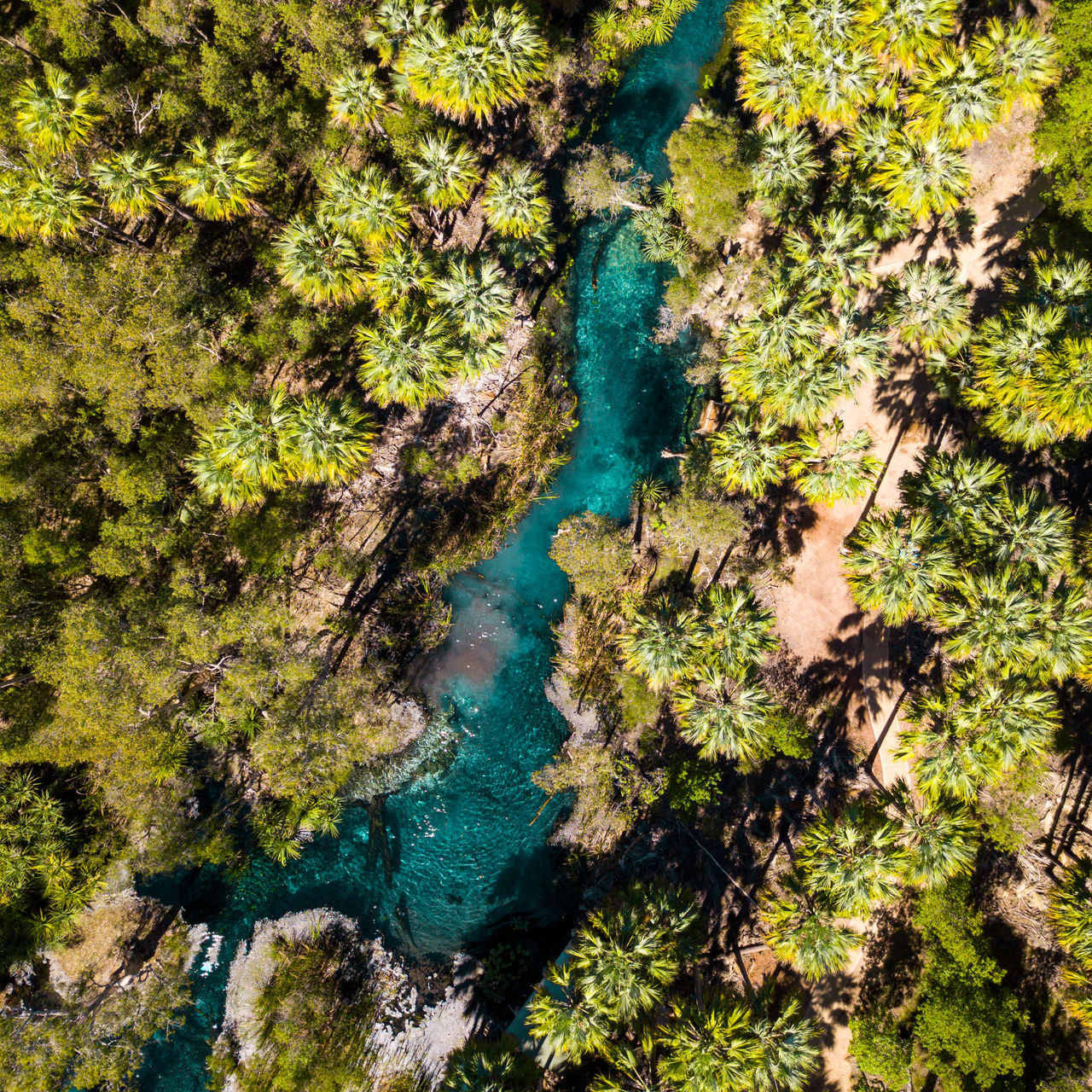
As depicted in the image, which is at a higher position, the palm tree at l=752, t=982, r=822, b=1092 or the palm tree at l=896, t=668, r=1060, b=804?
the palm tree at l=896, t=668, r=1060, b=804

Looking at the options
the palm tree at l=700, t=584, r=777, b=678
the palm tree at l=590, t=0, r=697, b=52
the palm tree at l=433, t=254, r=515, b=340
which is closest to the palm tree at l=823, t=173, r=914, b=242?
the palm tree at l=590, t=0, r=697, b=52

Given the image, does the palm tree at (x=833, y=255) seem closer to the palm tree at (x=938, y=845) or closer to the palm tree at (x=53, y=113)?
the palm tree at (x=938, y=845)

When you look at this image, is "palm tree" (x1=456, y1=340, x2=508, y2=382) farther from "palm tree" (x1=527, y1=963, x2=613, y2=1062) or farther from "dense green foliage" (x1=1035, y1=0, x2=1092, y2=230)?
"palm tree" (x1=527, y1=963, x2=613, y2=1062)

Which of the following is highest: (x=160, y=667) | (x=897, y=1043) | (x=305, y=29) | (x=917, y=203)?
(x=917, y=203)

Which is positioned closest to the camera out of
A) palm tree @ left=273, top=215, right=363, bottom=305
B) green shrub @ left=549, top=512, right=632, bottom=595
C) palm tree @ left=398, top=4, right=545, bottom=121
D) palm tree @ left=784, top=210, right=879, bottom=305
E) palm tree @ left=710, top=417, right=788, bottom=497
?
palm tree @ left=398, top=4, right=545, bottom=121

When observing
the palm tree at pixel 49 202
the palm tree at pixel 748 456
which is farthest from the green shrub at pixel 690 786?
the palm tree at pixel 49 202

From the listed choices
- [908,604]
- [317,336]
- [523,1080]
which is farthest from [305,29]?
[523,1080]

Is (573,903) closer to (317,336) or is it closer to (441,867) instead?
(441,867)
